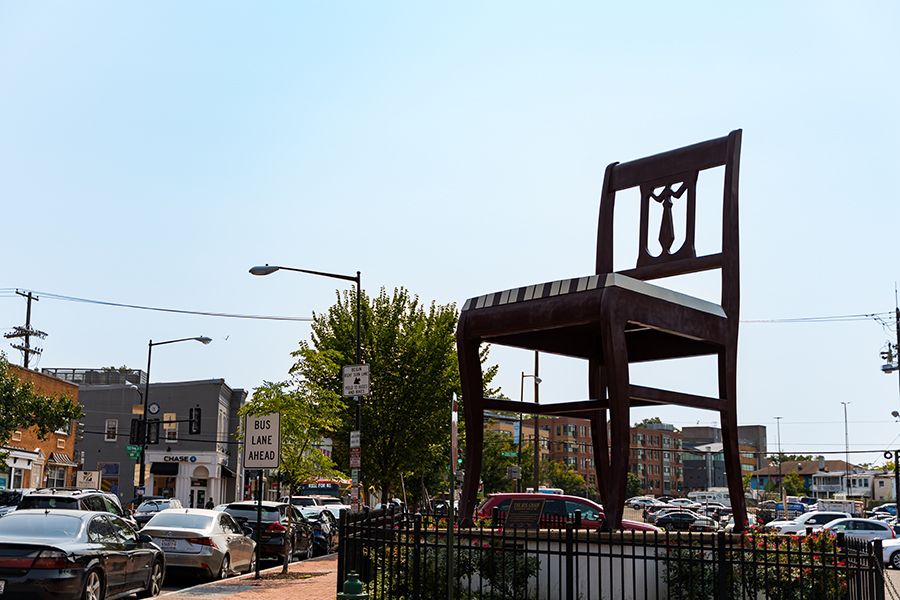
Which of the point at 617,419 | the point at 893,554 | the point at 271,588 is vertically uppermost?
the point at 617,419

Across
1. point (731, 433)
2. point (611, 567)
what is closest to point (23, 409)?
point (731, 433)

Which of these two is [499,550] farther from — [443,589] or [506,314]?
[506,314]

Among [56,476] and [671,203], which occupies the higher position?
[671,203]

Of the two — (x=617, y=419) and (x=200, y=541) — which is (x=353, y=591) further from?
(x=200, y=541)

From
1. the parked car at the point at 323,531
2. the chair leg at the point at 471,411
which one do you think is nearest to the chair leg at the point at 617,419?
the chair leg at the point at 471,411

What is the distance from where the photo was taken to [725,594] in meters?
8.23

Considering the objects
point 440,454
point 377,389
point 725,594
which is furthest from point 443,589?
point 440,454

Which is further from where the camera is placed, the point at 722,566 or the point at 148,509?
the point at 148,509

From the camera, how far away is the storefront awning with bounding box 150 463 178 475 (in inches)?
2537

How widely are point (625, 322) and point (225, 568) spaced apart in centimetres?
1089

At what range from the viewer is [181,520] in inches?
681

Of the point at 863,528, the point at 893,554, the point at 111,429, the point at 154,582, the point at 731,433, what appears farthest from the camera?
the point at 111,429

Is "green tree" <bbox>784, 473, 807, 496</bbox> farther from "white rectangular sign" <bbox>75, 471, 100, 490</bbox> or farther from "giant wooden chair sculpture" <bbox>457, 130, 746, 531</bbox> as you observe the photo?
"giant wooden chair sculpture" <bbox>457, 130, 746, 531</bbox>

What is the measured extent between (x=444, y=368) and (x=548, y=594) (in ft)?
66.5
